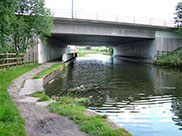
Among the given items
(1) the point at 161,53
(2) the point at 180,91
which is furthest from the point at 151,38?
(2) the point at 180,91

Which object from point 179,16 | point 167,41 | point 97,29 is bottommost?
point 167,41

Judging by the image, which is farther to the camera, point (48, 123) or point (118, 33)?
point (118, 33)

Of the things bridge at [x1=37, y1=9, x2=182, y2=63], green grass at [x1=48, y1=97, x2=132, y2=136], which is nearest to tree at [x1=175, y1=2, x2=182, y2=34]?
bridge at [x1=37, y1=9, x2=182, y2=63]

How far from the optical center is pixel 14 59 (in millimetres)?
17625

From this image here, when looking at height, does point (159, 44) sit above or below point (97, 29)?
below

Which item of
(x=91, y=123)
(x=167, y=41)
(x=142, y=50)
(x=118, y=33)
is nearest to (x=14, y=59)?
(x=91, y=123)

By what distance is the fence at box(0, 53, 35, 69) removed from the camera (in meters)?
15.1

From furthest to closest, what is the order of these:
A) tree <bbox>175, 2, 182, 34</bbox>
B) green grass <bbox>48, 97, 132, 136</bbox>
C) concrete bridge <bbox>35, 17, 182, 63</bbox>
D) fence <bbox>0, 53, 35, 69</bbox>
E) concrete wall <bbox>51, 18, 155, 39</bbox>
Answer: tree <bbox>175, 2, 182, 34</bbox>, concrete bridge <bbox>35, 17, 182, 63</bbox>, concrete wall <bbox>51, 18, 155, 39</bbox>, fence <bbox>0, 53, 35, 69</bbox>, green grass <bbox>48, 97, 132, 136</bbox>

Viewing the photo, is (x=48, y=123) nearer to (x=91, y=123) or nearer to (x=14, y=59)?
(x=91, y=123)

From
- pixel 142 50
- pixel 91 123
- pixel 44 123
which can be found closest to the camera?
pixel 91 123

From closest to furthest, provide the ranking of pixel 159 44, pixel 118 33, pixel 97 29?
pixel 97 29, pixel 118 33, pixel 159 44

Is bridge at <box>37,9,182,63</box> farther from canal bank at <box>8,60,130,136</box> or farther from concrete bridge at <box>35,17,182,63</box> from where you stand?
canal bank at <box>8,60,130,136</box>

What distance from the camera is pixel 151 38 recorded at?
103 feet

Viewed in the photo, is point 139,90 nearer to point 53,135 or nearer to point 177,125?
point 177,125
